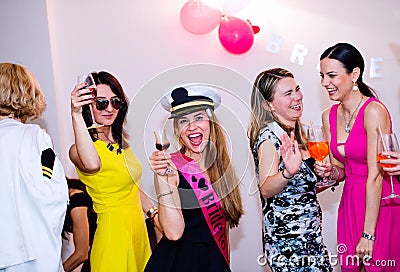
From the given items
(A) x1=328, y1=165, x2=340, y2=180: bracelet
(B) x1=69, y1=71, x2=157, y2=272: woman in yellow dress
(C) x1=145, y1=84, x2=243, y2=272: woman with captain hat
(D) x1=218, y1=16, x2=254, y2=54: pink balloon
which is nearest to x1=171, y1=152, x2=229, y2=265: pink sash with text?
(C) x1=145, y1=84, x2=243, y2=272: woman with captain hat

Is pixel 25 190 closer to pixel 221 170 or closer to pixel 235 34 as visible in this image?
pixel 221 170

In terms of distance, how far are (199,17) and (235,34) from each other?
25cm

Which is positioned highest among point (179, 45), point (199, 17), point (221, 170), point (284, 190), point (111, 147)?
point (199, 17)

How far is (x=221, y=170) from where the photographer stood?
208 cm

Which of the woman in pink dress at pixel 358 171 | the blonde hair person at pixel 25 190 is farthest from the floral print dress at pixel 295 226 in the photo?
the blonde hair person at pixel 25 190

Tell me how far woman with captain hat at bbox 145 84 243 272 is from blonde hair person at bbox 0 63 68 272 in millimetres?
402

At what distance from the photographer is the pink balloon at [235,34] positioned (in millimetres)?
3344

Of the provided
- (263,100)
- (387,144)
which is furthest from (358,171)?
(263,100)

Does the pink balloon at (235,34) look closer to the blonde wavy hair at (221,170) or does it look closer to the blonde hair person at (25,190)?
the blonde wavy hair at (221,170)

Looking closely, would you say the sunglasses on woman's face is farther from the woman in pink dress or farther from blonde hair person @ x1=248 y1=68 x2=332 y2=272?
the woman in pink dress

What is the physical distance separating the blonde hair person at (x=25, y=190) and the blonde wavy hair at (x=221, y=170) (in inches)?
20.2

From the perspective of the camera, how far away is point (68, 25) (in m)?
3.62

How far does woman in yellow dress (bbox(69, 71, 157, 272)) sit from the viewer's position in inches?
87.5

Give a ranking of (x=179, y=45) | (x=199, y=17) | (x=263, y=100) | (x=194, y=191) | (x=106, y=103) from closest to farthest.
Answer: (x=194, y=191), (x=263, y=100), (x=106, y=103), (x=199, y=17), (x=179, y=45)
